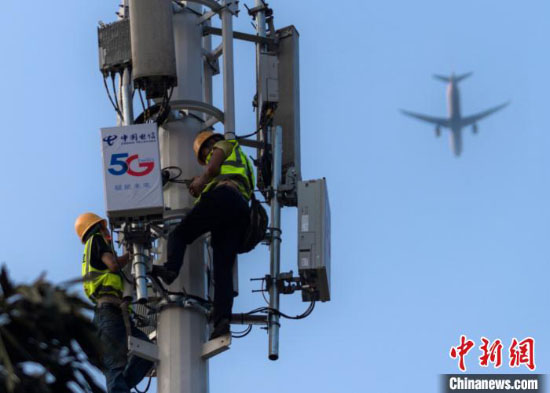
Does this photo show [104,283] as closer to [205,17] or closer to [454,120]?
[205,17]

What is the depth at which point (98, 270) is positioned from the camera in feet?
57.6

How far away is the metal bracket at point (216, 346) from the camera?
16969 millimetres

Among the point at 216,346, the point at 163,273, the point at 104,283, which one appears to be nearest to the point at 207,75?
the point at 104,283

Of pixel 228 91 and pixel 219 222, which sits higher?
pixel 228 91

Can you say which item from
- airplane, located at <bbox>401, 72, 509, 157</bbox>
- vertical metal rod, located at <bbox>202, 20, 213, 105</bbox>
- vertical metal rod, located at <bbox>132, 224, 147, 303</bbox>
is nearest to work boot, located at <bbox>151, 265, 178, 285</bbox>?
vertical metal rod, located at <bbox>132, 224, 147, 303</bbox>

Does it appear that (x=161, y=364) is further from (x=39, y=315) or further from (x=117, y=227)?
(x=39, y=315)

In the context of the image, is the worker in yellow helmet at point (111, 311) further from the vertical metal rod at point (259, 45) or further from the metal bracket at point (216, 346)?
the vertical metal rod at point (259, 45)

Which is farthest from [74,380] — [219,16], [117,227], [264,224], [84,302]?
[219,16]

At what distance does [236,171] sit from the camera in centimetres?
1747

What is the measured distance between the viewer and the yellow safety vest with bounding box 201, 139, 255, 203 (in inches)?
685

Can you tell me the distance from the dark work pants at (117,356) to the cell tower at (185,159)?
0.81 feet

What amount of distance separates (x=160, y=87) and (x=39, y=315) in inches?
328

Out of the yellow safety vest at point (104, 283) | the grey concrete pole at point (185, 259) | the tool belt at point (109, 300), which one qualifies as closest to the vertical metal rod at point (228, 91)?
the grey concrete pole at point (185, 259)

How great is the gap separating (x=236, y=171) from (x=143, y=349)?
222cm
